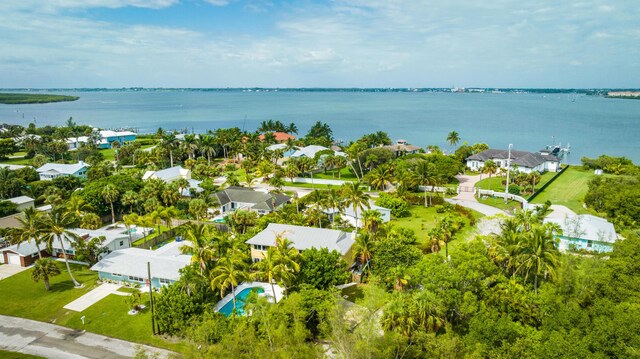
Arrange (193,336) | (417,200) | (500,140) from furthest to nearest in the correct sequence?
(500,140), (417,200), (193,336)

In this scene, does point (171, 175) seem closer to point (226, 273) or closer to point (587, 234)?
point (226, 273)

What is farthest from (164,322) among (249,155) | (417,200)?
(249,155)

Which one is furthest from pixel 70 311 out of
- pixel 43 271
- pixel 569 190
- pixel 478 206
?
pixel 569 190

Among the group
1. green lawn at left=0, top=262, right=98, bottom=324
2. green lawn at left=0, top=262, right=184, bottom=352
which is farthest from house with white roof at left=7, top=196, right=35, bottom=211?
green lawn at left=0, top=262, right=184, bottom=352

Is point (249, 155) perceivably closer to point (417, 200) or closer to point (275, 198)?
point (275, 198)

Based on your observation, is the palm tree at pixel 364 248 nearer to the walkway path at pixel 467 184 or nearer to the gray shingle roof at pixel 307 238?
the gray shingle roof at pixel 307 238

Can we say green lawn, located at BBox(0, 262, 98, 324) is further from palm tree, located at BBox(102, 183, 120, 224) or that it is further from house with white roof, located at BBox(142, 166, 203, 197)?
house with white roof, located at BBox(142, 166, 203, 197)
